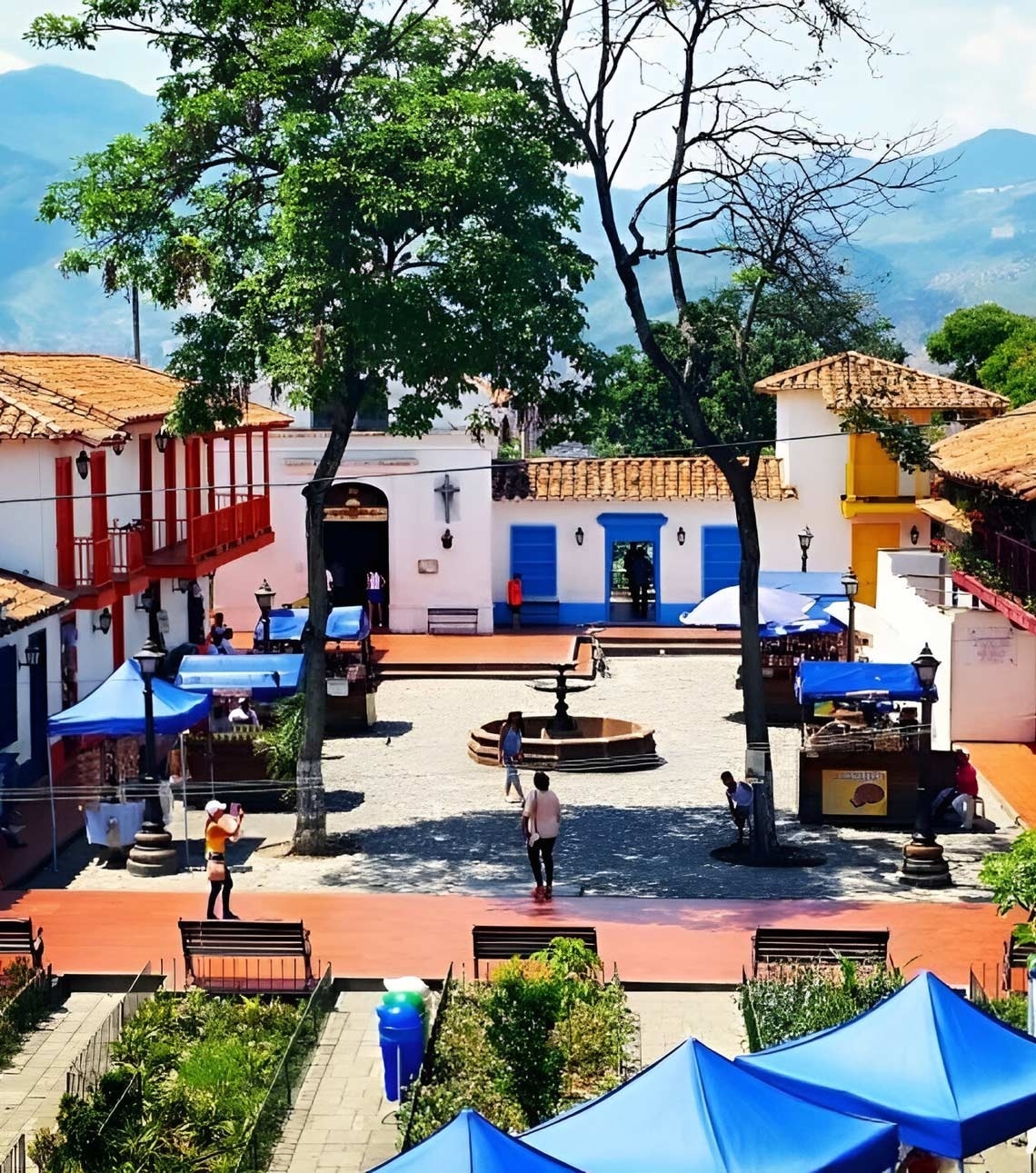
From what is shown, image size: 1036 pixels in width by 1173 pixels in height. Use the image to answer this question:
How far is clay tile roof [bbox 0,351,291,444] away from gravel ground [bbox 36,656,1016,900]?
5.23 meters

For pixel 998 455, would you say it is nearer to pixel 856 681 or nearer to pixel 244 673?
pixel 856 681

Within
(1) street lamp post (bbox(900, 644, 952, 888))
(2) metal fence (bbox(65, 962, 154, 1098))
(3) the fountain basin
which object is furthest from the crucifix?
(2) metal fence (bbox(65, 962, 154, 1098))

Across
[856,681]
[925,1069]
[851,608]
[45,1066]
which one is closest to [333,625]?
[851,608]

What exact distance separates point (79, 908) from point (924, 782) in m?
8.74

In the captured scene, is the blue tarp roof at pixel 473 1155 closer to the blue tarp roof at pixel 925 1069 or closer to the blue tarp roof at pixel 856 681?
the blue tarp roof at pixel 925 1069

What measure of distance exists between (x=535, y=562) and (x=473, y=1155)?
98.6ft

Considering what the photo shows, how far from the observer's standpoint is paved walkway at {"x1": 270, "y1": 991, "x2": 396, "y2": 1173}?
12.2 m

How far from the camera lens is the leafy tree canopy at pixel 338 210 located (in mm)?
19766

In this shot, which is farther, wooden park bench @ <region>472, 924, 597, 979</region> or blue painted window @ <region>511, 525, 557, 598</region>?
blue painted window @ <region>511, 525, 557, 598</region>

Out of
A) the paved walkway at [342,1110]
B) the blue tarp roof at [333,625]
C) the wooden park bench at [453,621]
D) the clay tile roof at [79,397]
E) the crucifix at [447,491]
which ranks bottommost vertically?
the paved walkway at [342,1110]

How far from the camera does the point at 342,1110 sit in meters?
13.1

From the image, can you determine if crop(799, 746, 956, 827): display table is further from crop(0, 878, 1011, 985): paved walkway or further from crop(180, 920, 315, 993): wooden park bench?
crop(180, 920, 315, 993): wooden park bench

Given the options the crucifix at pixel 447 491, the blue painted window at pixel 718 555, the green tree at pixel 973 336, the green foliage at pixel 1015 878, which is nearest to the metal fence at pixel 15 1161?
the green foliage at pixel 1015 878

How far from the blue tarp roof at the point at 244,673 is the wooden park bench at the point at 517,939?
940cm
